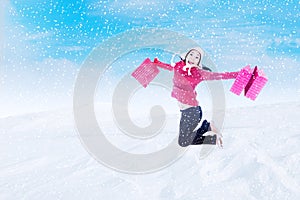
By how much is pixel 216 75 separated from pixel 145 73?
0.84 m

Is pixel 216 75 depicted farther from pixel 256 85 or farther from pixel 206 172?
pixel 206 172

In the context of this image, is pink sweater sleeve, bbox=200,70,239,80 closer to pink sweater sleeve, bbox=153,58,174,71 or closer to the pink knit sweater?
the pink knit sweater

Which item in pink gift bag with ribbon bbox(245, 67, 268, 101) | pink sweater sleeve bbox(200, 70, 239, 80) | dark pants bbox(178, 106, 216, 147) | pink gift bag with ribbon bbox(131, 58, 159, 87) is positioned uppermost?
pink gift bag with ribbon bbox(131, 58, 159, 87)

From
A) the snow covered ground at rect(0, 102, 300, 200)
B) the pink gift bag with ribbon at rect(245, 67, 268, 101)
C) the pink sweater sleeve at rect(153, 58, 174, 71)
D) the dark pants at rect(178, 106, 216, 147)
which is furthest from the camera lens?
the snow covered ground at rect(0, 102, 300, 200)

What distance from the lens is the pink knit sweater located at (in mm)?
4508

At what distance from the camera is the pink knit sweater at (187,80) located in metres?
4.51

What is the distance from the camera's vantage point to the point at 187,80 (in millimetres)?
4520

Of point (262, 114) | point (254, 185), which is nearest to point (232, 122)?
point (262, 114)

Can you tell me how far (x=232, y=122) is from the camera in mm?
24406

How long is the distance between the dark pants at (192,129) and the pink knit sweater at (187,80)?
110mm

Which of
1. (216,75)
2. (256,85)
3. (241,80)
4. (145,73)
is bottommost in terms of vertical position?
(256,85)

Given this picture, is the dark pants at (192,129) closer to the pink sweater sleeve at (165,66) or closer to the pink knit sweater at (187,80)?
the pink knit sweater at (187,80)

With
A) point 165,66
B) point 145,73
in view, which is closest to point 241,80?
point 165,66

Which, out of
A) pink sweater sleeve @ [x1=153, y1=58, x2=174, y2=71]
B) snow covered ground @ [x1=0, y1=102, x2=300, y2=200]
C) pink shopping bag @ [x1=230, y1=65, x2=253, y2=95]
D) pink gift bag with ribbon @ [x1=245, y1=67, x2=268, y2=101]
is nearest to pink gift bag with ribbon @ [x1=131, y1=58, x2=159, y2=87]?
pink sweater sleeve @ [x1=153, y1=58, x2=174, y2=71]
